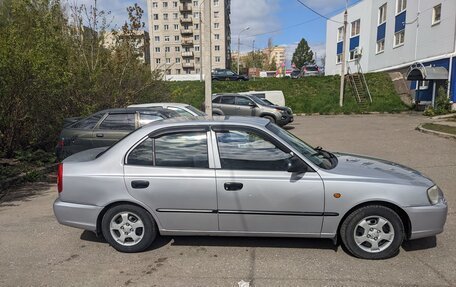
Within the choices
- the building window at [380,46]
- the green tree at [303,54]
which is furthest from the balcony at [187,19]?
the building window at [380,46]

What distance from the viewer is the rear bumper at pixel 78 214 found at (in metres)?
4.04

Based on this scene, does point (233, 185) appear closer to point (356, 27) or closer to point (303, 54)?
point (356, 27)

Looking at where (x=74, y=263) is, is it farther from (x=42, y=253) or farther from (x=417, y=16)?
(x=417, y=16)

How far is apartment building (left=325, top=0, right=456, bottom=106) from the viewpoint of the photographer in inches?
840

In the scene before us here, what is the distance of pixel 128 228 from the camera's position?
4055 millimetres

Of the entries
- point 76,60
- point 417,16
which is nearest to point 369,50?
point 417,16

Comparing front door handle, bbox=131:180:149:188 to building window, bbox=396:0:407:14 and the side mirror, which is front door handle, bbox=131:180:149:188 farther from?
building window, bbox=396:0:407:14

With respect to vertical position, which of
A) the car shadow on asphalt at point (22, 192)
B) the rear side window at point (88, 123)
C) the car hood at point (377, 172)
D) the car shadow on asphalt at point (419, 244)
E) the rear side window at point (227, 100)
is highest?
the rear side window at point (227, 100)

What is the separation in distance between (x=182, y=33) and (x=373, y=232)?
8617 centimetres

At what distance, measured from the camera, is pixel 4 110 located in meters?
8.41

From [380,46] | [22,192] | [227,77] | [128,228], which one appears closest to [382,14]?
[380,46]

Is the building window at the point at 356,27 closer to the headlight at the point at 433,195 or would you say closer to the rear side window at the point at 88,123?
the rear side window at the point at 88,123

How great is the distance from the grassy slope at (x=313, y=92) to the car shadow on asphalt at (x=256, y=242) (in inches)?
819

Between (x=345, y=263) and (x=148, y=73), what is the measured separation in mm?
13988
